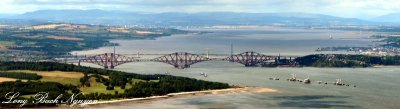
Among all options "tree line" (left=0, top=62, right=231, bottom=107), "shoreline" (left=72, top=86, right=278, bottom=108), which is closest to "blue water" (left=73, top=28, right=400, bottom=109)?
"shoreline" (left=72, top=86, right=278, bottom=108)

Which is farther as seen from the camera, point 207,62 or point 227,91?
point 207,62

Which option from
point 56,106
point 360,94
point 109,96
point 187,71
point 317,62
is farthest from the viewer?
point 317,62

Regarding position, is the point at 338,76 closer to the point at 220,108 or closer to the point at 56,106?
the point at 220,108

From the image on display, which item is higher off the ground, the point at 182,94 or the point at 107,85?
the point at 107,85

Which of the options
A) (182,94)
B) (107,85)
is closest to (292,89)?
(182,94)

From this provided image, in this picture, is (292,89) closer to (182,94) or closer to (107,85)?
(182,94)

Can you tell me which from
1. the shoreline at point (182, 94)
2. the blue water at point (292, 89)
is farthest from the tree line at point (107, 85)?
the blue water at point (292, 89)

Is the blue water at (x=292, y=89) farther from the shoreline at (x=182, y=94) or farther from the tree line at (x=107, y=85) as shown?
the tree line at (x=107, y=85)

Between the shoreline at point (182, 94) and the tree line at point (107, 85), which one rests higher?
the tree line at point (107, 85)

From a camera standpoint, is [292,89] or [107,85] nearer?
[107,85]

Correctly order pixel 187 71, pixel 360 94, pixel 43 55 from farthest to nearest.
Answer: pixel 43 55 → pixel 187 71 → pixel 360 94

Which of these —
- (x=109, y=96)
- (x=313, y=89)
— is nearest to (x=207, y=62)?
(x=313, y=89)
